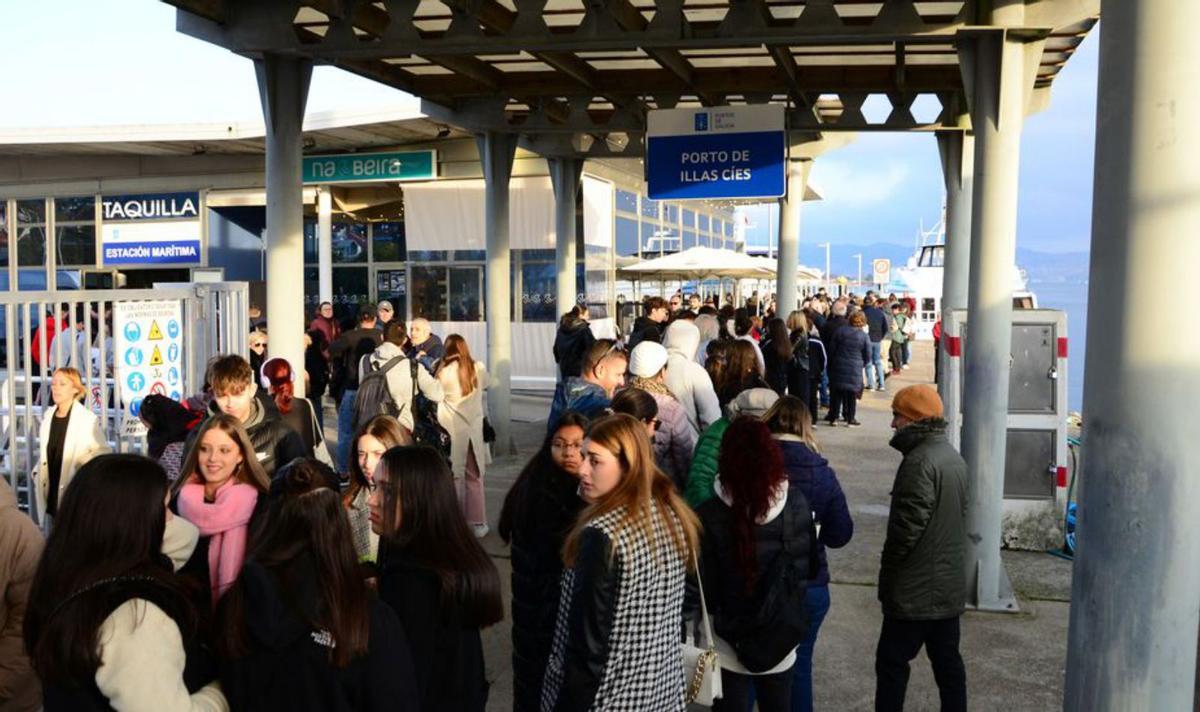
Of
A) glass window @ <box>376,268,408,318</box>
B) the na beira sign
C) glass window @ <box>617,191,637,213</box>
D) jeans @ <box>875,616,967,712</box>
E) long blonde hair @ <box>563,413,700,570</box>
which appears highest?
glass window @ <box>617,191,637,213</box>

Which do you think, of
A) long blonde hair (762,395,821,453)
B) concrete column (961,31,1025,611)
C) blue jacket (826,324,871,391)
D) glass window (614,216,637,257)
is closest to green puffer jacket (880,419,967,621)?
long blonde hair (762,395,821,453)

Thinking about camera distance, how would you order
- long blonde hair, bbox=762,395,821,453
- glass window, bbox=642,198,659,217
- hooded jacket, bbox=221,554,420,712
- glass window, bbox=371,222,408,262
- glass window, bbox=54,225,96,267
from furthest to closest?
glass window, bbox=642,198,659,217 → glass window, bbox=54,225,96,267 → glass window, bbox=371,222,408,262 → long blonde hair, bbox=762,395,821,453 → hooded jacket, bbox=221,554,420,712

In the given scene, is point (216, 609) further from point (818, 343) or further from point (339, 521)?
point (818, 343)

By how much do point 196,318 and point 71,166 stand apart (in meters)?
17.5

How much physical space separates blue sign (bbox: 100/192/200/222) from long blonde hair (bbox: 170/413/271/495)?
19.8 meters

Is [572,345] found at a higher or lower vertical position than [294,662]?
higher

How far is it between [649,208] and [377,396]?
734 inches

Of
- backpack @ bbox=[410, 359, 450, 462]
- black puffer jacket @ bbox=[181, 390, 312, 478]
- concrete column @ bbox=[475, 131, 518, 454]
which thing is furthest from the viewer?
concrete column @ bbox=[475, 131, 518, 454]

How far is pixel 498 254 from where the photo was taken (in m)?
13.9

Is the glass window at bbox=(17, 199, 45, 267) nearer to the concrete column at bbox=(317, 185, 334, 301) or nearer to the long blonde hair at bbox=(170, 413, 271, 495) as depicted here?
the concrete column at bbox=(317, 185, 334, 301)

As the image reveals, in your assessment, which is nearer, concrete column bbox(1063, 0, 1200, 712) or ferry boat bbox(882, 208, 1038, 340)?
concrete column bbox(1063, 0, 1200, 712)

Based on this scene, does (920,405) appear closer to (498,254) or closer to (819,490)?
(819,490)

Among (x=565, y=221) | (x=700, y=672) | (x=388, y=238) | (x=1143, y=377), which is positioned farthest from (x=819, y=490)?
(x=388, y=238)

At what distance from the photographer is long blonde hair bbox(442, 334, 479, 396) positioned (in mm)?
8930
